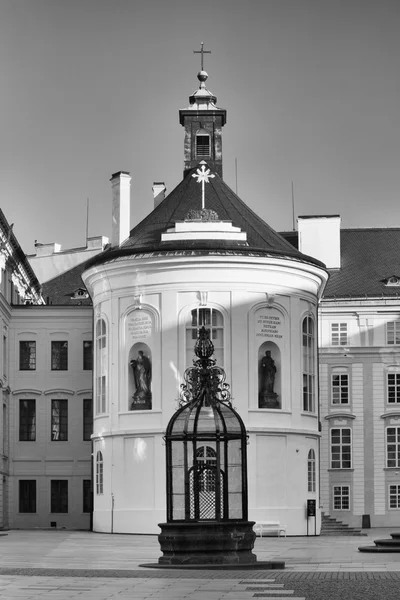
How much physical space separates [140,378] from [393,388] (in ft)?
57.6

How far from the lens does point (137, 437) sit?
5750cm

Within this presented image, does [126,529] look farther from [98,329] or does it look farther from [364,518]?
[364,518]

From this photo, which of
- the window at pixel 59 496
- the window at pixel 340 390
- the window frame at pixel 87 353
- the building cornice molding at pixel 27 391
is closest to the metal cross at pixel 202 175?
the window frame at pixel 87 353

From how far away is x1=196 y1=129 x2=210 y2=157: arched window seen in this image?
67.5m

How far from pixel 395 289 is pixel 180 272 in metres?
17.8

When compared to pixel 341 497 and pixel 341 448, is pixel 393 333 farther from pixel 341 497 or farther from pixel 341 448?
pixel 341 497

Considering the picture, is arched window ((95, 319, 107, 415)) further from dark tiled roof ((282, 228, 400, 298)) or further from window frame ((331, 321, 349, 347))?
dark tiled roof ((282, 228, 400, 298))

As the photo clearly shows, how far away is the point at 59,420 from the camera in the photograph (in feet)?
223

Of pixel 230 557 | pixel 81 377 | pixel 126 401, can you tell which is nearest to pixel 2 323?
pixel 81 377

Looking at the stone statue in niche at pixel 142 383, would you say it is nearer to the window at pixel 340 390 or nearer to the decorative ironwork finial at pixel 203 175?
the decorative ironwork finial at pixel 203 175

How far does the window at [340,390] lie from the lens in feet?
230

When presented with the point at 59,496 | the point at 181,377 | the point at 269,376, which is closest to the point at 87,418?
the point at 59,496

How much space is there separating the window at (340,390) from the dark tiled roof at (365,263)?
14.6 ft

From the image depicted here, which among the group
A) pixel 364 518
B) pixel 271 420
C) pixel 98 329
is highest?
pixel 98 329
